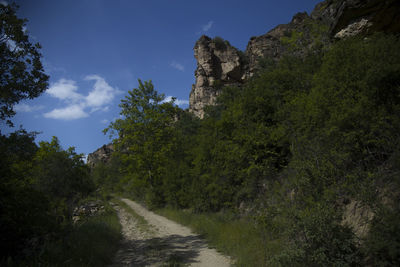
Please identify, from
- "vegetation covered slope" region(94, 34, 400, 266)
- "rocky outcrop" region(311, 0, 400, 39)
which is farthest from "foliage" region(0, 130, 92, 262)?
"rocky outcrop" region(311, 0, 400, 39)

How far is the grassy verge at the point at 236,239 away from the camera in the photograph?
18.7 ft

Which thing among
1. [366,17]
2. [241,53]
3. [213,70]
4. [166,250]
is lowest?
[166,250]

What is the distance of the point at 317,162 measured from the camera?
6.14m

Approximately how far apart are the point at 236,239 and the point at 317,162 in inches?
147

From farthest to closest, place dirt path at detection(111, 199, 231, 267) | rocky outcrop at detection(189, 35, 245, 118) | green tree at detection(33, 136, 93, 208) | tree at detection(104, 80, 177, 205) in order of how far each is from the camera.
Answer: rocky outcrop at detection(189, 35, 245, 118) → tree at detection(104, 80, 177, 205) → green tree at detection(33, 136, 93, 208) → dirt path at detection(111, 199, 231, 267)

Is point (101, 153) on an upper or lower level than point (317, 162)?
upper

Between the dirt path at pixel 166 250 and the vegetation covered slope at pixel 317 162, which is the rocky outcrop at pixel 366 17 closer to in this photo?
the vegetation covered slope at pixel 317 162

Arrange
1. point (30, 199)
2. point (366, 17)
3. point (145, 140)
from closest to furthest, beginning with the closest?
point (30, 199)
point (366, 17)
point (145, 140)

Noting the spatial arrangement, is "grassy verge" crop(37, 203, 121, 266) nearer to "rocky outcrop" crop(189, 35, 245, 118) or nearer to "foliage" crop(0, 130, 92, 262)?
"foliage" crop(0, 130, 92, 262)

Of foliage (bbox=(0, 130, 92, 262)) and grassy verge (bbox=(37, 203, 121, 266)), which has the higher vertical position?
foliage (bbox=(0, 130, 92, 262))

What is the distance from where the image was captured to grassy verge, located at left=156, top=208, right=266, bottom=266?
570cm

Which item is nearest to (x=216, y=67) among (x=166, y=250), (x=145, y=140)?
(x=145, y=140)

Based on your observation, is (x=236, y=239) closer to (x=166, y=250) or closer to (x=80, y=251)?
(x=166, y=250)

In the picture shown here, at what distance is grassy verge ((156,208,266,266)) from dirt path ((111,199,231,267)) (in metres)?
0.34
